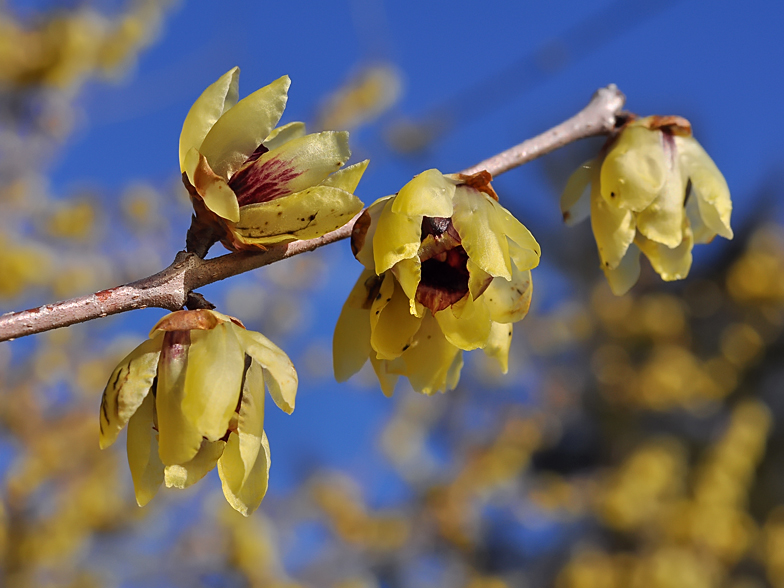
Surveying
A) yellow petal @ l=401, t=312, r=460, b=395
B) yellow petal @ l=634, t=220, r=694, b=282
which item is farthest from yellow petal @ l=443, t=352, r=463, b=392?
yellow petal @ l=634, t=220, r=694, b=282

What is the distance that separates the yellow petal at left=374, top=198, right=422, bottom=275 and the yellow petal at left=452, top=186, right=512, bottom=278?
5 cm

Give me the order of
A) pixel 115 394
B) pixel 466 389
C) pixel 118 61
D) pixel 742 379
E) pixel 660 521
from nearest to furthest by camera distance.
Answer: pixel 115 394, pixel 118 61, pixel 660 521, pixel 466 389, pixel 742 379

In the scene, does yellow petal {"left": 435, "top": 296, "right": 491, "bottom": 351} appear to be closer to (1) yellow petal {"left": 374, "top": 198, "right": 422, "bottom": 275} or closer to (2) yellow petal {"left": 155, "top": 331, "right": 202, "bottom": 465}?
(1) yellow petal {"left": 374, "top": 198, "right": 422, "bottom": 275}

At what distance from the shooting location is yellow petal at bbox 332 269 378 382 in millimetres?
852

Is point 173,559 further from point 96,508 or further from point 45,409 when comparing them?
point 45,409

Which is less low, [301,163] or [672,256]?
[301,163]

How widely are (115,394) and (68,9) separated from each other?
336 centimetres

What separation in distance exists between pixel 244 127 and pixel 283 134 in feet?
0.36

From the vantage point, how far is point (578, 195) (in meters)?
1.08

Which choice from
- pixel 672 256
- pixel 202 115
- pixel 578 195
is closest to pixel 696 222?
pixel 672 256

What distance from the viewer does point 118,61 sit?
3701mm

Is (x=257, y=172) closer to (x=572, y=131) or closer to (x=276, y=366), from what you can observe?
(x=276, y=366)

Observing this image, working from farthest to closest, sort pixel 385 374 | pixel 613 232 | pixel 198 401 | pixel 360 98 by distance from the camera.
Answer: pixel 360 98
pixel 613 232
pixel 385 374
pixel 198 401

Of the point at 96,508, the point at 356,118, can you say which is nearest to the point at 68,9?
the point at 356,118
